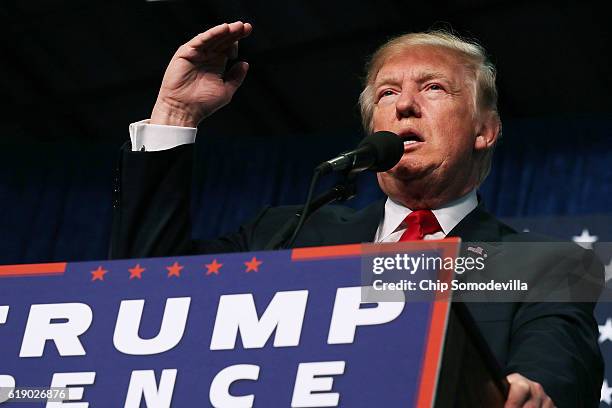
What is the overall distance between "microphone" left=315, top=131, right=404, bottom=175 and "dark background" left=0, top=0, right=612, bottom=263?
2.65 m

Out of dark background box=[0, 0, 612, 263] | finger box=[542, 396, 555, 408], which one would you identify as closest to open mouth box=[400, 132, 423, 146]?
finger box=[542, 396, 555, 408]

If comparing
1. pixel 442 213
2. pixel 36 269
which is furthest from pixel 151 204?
pixel 442 213

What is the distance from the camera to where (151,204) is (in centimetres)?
158

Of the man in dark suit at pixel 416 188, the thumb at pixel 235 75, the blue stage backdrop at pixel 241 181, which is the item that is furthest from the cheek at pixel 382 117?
the blue stage backdrop at pixel 241 181

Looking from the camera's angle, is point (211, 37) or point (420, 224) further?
point (420, 224)

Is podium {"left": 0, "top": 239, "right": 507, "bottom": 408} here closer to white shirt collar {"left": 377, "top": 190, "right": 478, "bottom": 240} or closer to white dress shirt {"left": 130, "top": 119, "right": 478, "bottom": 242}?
white dress shirt {"left": 130, "top": 119, "right": 478, "bottom": 242}

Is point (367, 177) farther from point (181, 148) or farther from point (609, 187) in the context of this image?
point (181, 148)

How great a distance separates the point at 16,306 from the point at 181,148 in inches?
20.5

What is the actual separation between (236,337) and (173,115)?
2.29ft

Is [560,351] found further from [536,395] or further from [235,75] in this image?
[235,75]

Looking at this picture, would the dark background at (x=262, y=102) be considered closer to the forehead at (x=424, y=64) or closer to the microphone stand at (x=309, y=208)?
the forehead at (x=424, y=64)

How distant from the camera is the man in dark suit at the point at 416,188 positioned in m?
1.46

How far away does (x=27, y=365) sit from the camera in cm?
110

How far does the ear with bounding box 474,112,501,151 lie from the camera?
6.58 feet
